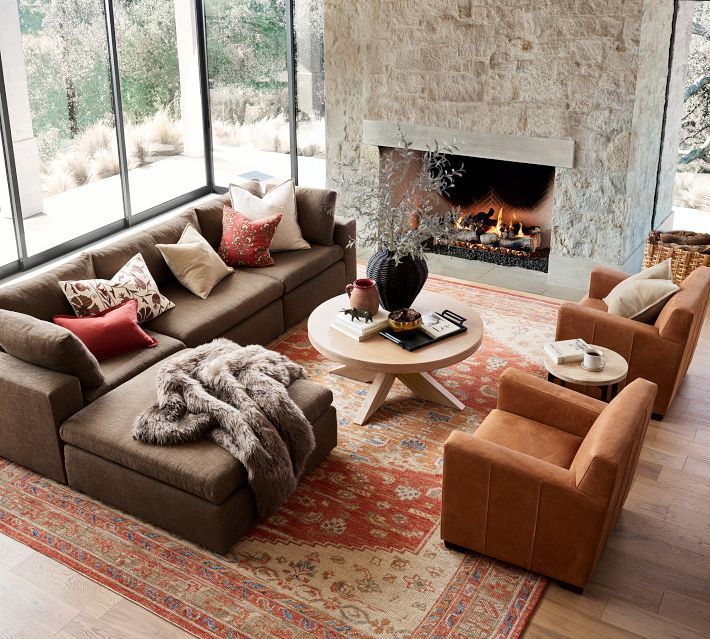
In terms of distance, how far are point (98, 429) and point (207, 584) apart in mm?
894

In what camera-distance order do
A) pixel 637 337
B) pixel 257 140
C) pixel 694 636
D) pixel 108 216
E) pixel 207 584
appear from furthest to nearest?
1. pixel 257 140
2. pixel 108 216
3. pixel 637 337
4. pixel 207 584
5. pixel 694 636

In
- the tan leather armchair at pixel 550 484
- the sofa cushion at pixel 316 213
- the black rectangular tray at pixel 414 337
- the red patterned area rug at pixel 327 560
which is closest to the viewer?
the tan leather armchair at pixel 550 484

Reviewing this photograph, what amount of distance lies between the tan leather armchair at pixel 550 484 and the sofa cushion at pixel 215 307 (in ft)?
6.11

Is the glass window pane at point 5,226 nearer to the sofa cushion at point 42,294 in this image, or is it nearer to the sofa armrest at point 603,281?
the sofa cushion at point 42,294

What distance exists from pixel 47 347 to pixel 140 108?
4013 millimetres

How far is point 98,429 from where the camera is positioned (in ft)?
12.6

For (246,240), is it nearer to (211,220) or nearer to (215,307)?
(211,220)

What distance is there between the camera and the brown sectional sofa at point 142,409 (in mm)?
3613

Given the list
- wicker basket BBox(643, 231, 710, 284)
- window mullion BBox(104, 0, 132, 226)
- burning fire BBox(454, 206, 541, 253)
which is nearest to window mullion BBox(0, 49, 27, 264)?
window mullion BBox(104, 0, 132, 226)

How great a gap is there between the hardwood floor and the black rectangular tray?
48.0 inches

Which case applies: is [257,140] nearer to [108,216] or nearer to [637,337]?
[108,216]

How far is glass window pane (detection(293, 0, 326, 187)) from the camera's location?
7.24 metres

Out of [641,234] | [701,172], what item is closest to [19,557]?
[641,234]

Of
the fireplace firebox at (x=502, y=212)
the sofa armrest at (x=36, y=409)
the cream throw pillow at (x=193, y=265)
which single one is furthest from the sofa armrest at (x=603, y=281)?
the sofa armrest at (x=36, y=409)
